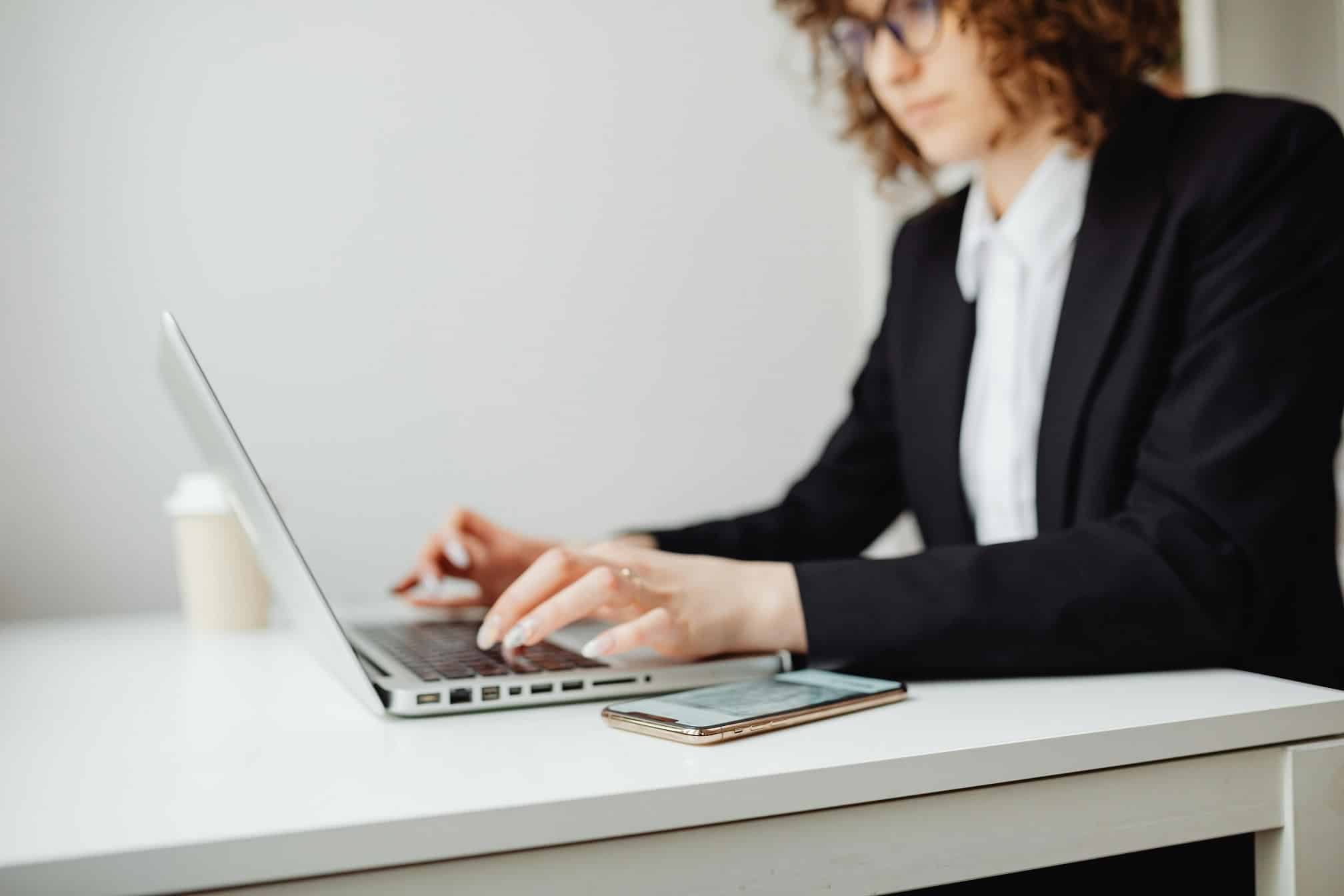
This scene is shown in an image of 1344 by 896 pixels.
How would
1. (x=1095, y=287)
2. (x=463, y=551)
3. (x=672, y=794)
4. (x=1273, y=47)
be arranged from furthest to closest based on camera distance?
(x=1273, y=47), (x=463, y=551), (x=1095, y=287), (x=672, y=794)

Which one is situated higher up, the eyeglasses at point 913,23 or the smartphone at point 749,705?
the eyeglasses at point 913,23

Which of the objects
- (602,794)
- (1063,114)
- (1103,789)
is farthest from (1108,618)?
(1063,114)

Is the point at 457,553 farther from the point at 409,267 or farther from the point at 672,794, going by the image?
the point at 672,794

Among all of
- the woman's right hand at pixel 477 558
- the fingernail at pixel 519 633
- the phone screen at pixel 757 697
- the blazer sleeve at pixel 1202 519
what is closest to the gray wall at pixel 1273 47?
the blazer sleeve at pixel 1202 519

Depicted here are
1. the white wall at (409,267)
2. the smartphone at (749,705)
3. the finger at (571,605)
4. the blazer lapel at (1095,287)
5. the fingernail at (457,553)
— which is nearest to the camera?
the smartphone at (749,705)

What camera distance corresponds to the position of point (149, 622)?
3.98 feet

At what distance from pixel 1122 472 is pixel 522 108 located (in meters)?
1.00

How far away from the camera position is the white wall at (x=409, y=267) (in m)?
1.31

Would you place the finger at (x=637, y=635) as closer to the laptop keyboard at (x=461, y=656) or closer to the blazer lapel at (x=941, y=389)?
the laptop keyboard at (x=461, y=656)

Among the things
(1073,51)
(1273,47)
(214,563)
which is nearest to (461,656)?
(214,563)

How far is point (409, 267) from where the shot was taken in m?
1.47

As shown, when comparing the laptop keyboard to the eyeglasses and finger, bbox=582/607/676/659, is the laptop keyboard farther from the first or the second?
the eyeglasses

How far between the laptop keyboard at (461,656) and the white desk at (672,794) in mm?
55

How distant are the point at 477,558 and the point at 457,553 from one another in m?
0.03
